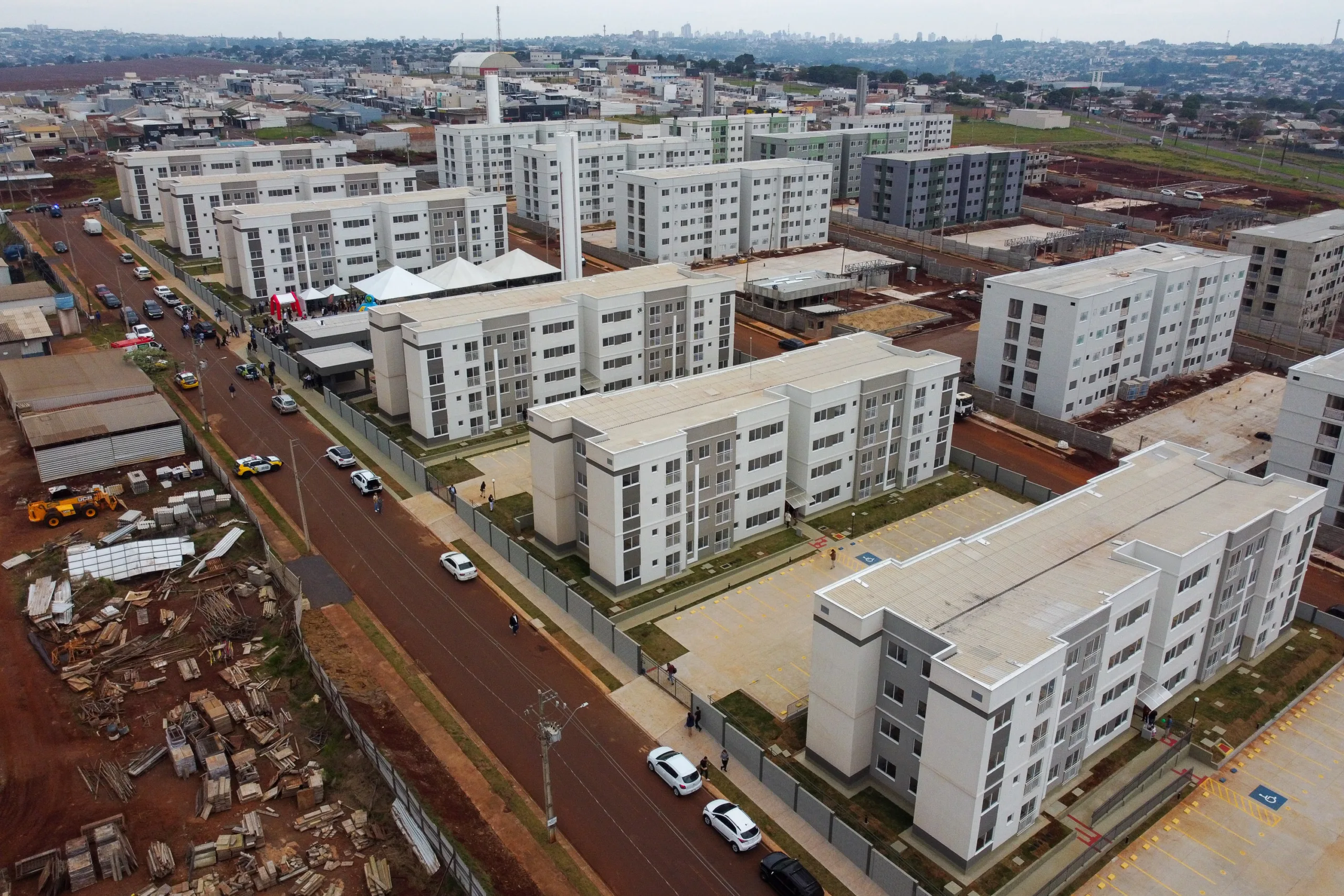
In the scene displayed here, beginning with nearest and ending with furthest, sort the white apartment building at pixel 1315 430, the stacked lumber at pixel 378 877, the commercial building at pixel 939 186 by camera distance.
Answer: the stacked lumber at pixel 378 877, the white apartment building at pixel 1315 430, the commercial building at pixel 939 186

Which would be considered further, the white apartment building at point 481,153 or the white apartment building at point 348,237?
the white apartment building at point 481,153

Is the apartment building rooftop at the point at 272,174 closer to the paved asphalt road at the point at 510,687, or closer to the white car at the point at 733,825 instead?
the paved asphalt road at the point at 510,687

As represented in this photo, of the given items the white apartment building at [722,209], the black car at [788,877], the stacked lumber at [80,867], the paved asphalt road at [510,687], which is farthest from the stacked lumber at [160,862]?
the white apartment building at [722,209]

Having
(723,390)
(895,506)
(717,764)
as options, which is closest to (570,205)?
(723,390)

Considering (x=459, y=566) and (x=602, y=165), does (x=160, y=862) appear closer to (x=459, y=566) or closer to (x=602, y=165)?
(x=459, y=566)

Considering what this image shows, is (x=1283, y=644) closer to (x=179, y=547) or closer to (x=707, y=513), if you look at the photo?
(x=707, y=513)

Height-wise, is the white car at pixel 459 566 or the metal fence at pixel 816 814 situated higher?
the white car at pixel 459 566

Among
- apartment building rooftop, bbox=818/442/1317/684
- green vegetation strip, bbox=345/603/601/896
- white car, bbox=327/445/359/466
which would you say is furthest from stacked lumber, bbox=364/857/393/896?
white car, bbox=327/445/359/466
